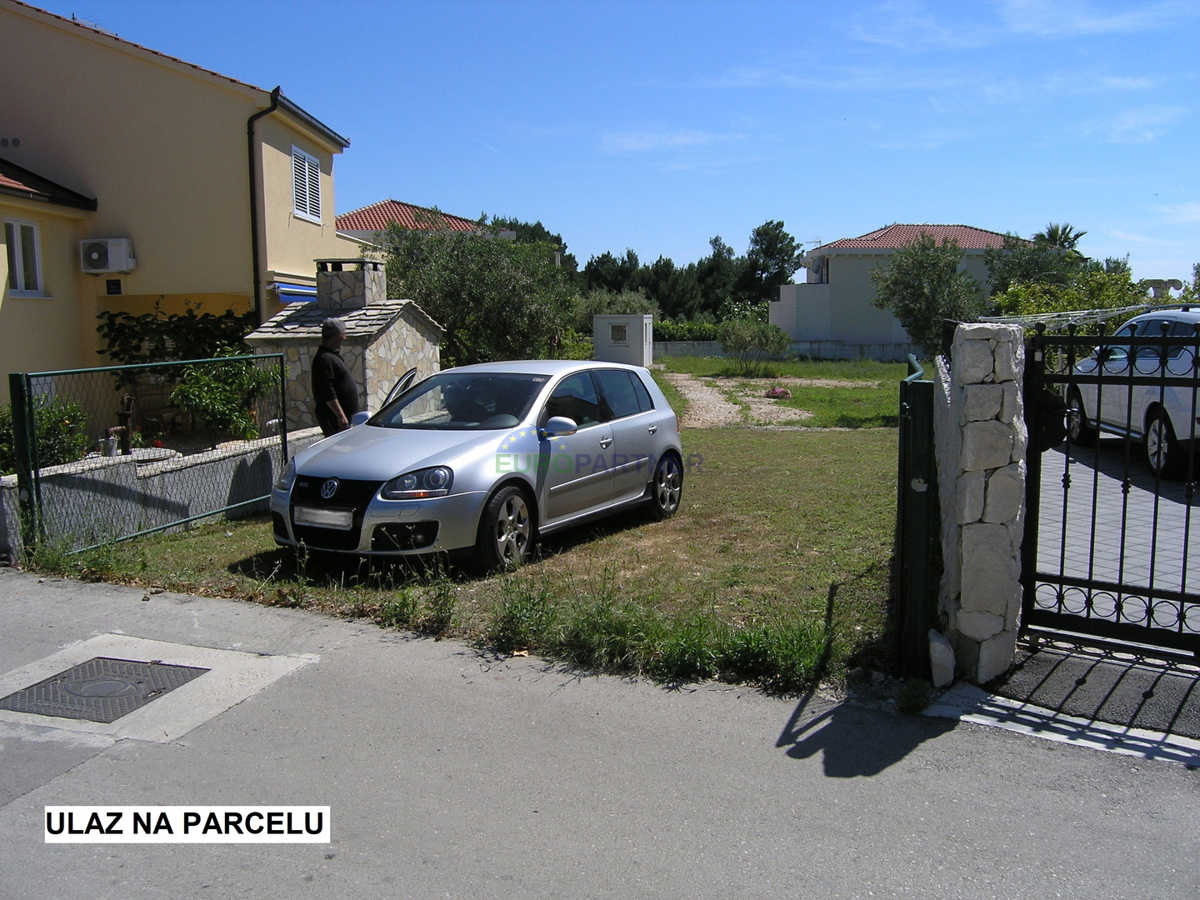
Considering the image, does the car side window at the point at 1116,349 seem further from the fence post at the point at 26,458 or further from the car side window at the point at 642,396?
the fence post at the point at 26,458

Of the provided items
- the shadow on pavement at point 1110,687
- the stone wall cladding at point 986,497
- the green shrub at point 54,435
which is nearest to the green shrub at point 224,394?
the green shrub at point 54,435

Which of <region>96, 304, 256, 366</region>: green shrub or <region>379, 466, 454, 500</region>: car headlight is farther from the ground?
<region>96, 304, 256, 366</region>: green shrub

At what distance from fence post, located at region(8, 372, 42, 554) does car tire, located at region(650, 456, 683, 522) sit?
4949 millimetres

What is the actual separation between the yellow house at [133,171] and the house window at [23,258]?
19 cm

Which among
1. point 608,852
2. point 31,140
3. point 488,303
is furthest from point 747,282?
point 608,852

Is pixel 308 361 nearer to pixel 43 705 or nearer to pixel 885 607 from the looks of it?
pixel 43 705

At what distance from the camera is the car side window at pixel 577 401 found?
764 centimetres

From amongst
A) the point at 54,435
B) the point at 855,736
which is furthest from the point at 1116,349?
the point at 54,435

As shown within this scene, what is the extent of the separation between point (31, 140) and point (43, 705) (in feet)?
43.2

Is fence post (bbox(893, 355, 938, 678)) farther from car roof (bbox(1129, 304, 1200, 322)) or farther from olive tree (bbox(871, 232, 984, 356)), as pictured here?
olive tree (bbox(871, 232, 984, 356))

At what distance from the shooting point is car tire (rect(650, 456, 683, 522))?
8695 mm

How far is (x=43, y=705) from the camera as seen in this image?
182 inches

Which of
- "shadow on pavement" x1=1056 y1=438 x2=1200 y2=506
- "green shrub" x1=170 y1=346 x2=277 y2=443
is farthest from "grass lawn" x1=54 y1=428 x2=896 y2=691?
"shadow on pavement" x1=1056 y1=438 x2=1200 y2=506

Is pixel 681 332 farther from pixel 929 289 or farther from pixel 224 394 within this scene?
pixel 224 394
